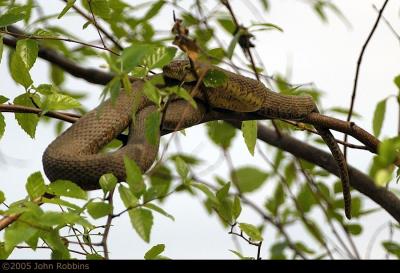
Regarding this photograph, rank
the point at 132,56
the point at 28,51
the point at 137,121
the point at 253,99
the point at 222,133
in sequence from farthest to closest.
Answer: the point at 222,133 < the point at 253,99 < the point at 137,121 < the point at 28,51 < the point at 132,56

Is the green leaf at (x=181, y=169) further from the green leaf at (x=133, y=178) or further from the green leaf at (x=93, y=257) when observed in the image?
the green leaf at (x=93, y=257)

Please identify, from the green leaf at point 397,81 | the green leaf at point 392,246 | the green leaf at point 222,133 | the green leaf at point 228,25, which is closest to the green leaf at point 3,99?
the green leaf at point 397,81

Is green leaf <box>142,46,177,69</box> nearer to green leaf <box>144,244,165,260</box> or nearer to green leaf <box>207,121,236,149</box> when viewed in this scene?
green leaf <box>144,244,165,260</box>

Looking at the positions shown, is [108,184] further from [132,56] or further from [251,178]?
[251,178]

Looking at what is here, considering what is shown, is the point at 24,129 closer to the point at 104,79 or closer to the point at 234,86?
the point at 234,86

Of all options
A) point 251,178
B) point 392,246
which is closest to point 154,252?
point 251,178

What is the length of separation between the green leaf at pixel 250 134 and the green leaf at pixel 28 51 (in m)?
1.16

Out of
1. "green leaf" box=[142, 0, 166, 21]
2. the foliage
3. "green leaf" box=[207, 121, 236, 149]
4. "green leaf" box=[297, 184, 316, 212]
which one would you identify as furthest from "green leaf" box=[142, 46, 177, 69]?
"green leaf" box=[297, 184, 316, 212]

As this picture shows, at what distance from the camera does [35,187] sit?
3113 millimetres

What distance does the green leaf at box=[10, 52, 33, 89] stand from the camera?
3653 millimetres

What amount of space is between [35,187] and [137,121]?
3.79ft

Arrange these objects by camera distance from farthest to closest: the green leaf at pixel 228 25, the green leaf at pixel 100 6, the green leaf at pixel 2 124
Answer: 1. the green leaf at pixel 228 25
2. the green leaf at pixel 100 6
3. the green leaf at pixel 2 124

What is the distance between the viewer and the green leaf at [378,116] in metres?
4.00
